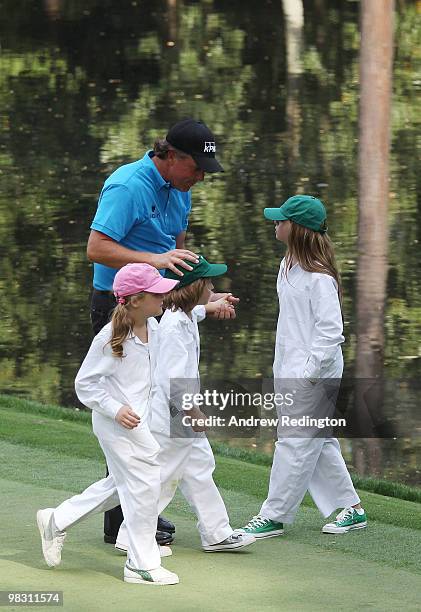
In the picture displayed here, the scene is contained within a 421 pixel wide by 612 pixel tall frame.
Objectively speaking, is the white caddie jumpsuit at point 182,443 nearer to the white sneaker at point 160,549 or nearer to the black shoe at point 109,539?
the white sneaker at point 160,549

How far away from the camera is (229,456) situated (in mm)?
8242

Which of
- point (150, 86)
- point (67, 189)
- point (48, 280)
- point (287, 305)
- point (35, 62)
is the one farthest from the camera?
point (35, 62)

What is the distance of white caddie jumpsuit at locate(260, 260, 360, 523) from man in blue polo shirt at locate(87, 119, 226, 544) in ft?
1.39

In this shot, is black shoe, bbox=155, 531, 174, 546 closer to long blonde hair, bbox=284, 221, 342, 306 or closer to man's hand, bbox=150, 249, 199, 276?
man's hand, bbox=150, 249, 199, 276

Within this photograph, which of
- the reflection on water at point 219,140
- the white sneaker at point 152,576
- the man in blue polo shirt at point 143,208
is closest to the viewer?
the white sneaker at point 152,576

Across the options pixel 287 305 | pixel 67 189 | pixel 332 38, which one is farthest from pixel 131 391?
pixel 332 38

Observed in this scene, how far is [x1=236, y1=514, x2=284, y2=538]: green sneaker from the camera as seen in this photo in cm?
575

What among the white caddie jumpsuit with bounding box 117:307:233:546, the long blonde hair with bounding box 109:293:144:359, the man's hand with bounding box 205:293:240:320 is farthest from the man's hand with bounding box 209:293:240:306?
the long blonde hair with bounding box 109:293:144:359

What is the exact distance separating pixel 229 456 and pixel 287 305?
8.35ft

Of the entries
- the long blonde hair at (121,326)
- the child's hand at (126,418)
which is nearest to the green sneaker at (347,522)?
the child's hand at (126,418)

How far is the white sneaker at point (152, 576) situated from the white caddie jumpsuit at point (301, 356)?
3.41 ft

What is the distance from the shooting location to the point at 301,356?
584cm

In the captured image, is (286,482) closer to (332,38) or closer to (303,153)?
(303,153)

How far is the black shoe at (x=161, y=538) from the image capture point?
5.42 m
